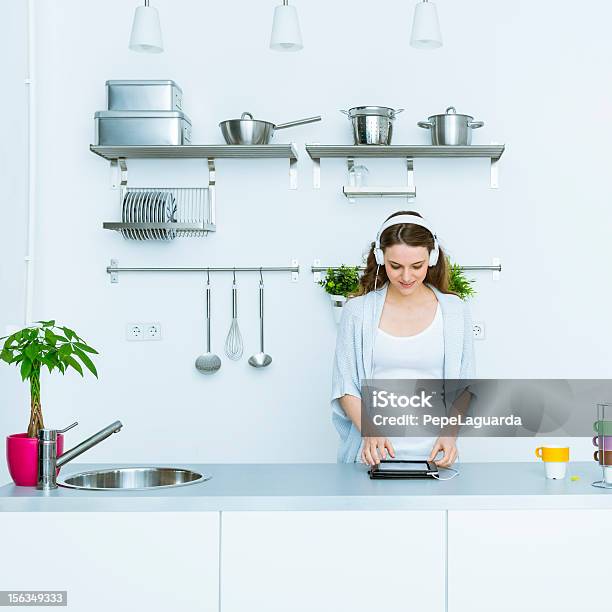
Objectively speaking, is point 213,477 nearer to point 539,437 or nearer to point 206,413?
point 206,413

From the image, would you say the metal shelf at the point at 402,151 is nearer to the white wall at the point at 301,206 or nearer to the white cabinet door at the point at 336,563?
the white wall at the point at 301,206

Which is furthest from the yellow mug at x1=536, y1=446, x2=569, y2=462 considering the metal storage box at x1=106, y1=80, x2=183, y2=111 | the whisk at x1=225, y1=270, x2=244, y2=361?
the metal storage box at x1=106, y1=80, x2=183, y2=111

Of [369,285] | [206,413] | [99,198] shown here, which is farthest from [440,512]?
[99,198]

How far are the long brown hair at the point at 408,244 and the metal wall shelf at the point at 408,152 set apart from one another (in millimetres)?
788

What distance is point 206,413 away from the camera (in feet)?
11.7

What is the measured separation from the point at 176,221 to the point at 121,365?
639 millimetres

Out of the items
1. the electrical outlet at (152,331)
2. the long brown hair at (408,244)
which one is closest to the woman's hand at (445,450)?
the long brown hair at (408,244)

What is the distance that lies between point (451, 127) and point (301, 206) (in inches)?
26.6

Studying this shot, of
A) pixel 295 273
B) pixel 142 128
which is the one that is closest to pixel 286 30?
pixel 142 128

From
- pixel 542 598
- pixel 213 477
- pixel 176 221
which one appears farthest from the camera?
pixel 176 221

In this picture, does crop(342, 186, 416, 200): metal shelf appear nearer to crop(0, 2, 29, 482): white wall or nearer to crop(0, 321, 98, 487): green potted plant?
crop(0, 2, 29, 482): white wall

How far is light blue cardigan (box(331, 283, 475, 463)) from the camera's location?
97.0 inches

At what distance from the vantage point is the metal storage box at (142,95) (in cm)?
336

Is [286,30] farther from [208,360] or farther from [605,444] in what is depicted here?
[605,444]
